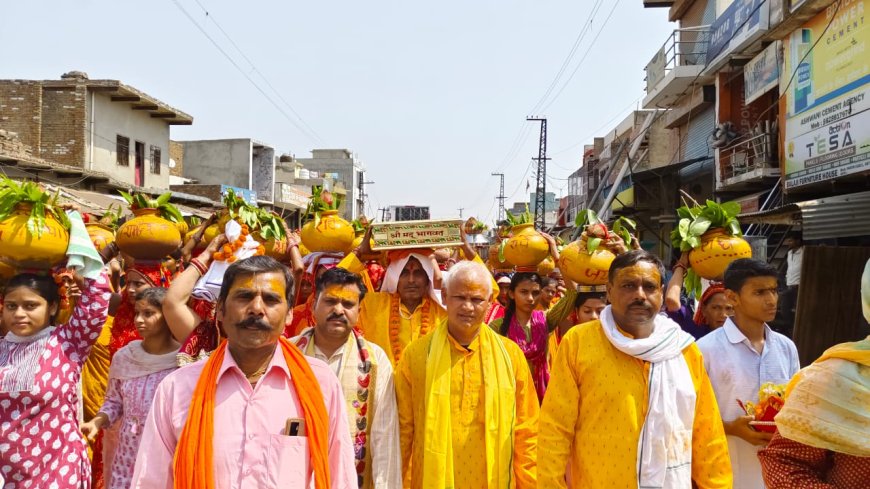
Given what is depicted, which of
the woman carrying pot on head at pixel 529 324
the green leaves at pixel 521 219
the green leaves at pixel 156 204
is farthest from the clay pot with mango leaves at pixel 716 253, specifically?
the green leaves at pixel 156 204

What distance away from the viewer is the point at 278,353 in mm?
2723

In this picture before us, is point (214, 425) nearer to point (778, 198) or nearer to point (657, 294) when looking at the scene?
point (657, 294)

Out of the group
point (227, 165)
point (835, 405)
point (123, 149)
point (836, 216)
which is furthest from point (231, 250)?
point (227, 165)

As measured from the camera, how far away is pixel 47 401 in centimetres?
349

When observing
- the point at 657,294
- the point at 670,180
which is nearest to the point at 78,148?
the point at 670,180

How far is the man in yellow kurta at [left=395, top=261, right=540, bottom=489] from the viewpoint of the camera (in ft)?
12.0

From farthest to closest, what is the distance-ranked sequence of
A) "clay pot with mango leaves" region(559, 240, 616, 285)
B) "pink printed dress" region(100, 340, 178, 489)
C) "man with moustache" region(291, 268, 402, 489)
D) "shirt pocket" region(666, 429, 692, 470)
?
"clay pot with mango leaves" region(559, 240, 616, 285) < "pink printed dress" region(100, 340, 178, 489) < "man with moustache" region(291, 268, 402, 489) < "shirt pocket" region(666, 429, 692, 470)

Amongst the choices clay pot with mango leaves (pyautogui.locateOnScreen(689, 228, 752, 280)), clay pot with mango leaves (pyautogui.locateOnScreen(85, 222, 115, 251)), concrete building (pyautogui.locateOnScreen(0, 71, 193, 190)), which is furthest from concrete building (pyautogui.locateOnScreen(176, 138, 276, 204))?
clay pot with mango leaves (pyautogui.locateOnScreen(689, 228, 752, 280))

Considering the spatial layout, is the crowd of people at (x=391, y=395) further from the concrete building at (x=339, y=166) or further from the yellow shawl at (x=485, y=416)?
the concrete building at (x=339, y=166)

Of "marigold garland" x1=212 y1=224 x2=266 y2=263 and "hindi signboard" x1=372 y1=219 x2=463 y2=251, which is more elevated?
"hindi signboard" x1=372 y1=219 x2=463 y2=251

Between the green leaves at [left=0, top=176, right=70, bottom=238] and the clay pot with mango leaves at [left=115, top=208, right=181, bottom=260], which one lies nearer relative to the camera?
the green leaves at [left=0, top=176, right=70, bottom=238]

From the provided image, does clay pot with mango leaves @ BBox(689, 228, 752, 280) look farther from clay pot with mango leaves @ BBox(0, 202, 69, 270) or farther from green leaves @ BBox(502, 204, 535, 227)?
clay pot with mango leaves @ BBox(0, 202, 69, 270)

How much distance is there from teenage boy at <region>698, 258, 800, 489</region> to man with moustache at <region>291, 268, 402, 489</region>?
6.13ft

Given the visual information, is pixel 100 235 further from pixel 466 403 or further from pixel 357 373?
pixel 466 403
